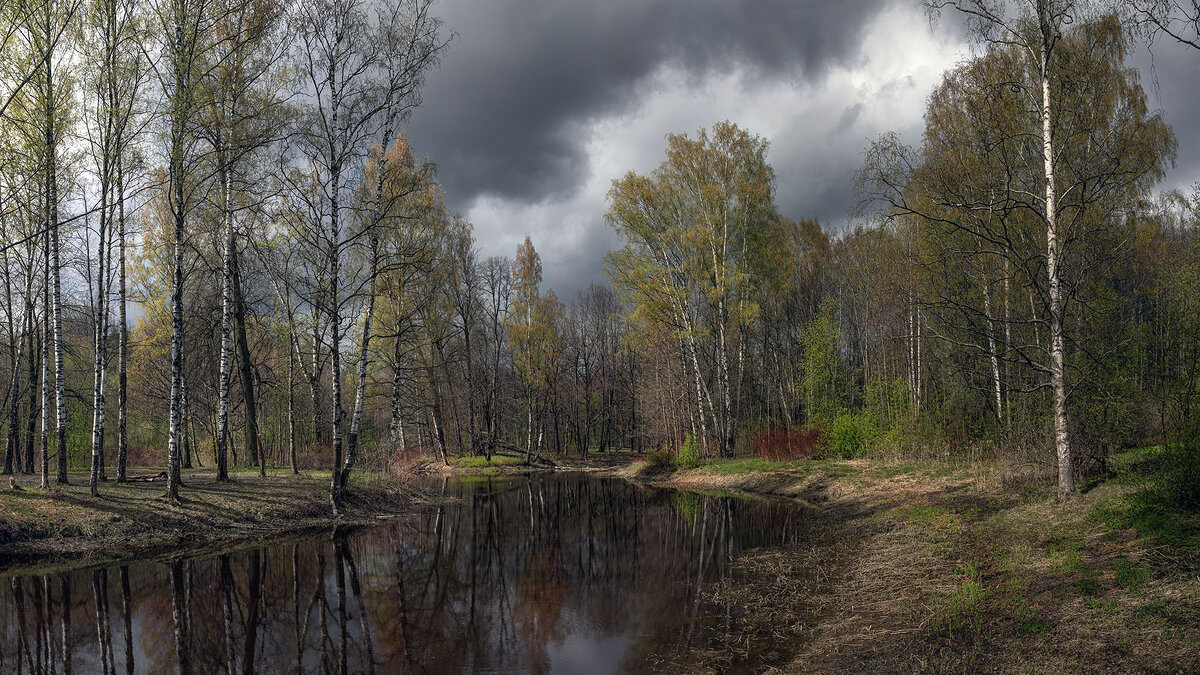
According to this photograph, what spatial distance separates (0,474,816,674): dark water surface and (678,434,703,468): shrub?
534 inches

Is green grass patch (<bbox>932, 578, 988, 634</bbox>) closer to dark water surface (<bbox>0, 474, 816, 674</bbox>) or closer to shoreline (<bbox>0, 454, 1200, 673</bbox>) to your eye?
shoreline (<bbox>0, 454, 1200, 673</bbox>)

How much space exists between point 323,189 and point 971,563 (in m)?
16.7

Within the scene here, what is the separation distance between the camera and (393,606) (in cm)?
890

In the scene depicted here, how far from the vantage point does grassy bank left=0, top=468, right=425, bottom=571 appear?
1084cm

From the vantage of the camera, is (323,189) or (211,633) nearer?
(211,633)

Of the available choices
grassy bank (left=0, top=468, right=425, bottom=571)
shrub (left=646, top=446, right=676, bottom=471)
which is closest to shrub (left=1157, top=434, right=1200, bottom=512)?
grassy bank (left=0, top=468, right=425, bottom=571)

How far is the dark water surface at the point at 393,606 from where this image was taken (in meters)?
6.79

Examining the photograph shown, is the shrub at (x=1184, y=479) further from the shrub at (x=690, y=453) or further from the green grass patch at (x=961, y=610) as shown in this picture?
the shrub at (x=690, y=453)

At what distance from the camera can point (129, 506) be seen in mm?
12586

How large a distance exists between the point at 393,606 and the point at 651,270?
21022 millimetres

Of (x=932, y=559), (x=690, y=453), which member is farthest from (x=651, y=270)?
(x=932, y=559)

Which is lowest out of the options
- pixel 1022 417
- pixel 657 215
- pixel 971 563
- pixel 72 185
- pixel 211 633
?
pixel 211 633

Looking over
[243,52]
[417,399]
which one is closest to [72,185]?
[243,52]

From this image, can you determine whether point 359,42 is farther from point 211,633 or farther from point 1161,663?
point 1161,663
